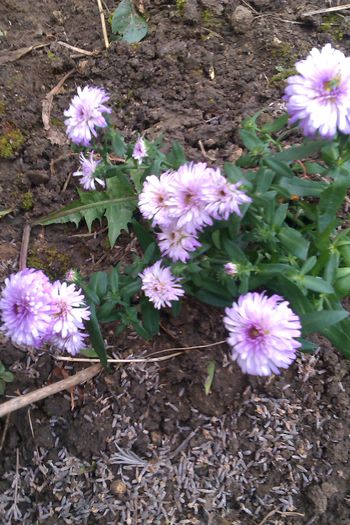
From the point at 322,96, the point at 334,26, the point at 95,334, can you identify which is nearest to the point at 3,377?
the point at 95,334

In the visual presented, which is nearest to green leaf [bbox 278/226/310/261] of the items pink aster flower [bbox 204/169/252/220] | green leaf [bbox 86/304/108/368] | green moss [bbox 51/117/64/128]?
pink aster flower [bbox 204/169/252/220]

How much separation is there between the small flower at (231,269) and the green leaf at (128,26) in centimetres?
150

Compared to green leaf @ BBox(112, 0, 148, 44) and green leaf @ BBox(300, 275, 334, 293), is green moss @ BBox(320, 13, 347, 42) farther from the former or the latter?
green leaf @ BBox(300, 275, 334, 293)

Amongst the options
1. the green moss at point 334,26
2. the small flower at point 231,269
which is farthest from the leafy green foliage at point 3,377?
the green moss at point 334,26

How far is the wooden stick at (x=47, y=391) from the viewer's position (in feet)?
6.73

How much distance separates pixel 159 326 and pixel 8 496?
2.69 feet

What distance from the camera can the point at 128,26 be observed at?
2.79 m

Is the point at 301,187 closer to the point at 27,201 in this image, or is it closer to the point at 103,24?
the point at 27,201

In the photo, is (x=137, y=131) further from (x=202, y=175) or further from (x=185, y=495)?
(x=185, y=495)

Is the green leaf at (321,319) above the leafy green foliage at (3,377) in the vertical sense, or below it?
below

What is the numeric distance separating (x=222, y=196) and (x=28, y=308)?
632 mm

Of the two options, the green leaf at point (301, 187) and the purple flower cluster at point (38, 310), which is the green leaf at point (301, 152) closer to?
the green leaf at point (301, 187)

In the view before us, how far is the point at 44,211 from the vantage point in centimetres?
250

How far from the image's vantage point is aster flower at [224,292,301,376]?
152 centimetres
